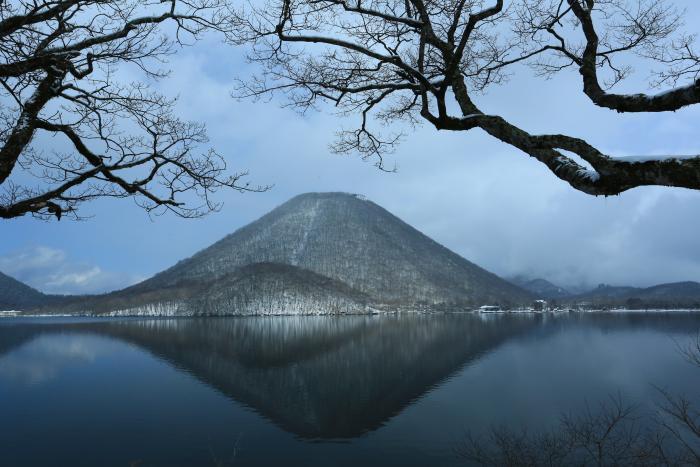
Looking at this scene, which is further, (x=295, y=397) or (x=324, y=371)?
(x=324, y=371)

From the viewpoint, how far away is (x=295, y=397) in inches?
1523

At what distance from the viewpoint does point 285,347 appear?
7438 cm

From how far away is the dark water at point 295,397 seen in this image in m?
23.9

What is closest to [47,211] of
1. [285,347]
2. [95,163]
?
[95,163]

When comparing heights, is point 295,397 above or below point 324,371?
below

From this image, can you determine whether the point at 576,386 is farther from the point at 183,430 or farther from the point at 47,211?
the point at 47,211

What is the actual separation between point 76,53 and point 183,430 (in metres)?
25.2

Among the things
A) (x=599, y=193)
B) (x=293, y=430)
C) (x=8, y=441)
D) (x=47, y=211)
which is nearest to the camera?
(x=599, y=193)

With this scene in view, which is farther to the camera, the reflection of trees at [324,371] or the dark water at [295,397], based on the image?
the reflection of trees at [324,371]

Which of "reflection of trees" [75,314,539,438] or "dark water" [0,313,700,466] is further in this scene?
"reflection of trees" [75,314,539,438]

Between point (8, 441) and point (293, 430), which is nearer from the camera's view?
point (8, 441)

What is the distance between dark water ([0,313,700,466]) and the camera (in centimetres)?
2389

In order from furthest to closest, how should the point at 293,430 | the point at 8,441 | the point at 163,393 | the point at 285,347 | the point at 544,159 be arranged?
the point at 285,347
the point at 163,393
the point at 293,430
the point at 8,441
the point at 544,159

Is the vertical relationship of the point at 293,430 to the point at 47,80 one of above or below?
below
